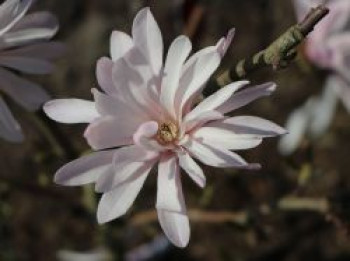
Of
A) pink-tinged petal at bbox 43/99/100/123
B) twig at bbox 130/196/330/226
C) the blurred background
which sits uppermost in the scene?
pink-tinged petal at bbox 43/99/100/123

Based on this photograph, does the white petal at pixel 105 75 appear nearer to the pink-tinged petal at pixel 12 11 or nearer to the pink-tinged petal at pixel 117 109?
the pink-tinged petal at pixel 117 109

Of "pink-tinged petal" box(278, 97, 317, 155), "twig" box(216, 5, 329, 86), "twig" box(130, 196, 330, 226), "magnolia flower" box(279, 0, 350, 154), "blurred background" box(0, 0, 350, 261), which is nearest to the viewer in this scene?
"twig" box(216, 5, 329, 86)

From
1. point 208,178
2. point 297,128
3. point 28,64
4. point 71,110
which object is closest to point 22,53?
point 28,64

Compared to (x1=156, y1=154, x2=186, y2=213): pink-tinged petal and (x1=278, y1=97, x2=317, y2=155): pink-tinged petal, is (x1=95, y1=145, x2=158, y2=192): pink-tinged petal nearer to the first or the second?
(x1=156, y1=154, x2=186, y2=213): pink-tinged petal

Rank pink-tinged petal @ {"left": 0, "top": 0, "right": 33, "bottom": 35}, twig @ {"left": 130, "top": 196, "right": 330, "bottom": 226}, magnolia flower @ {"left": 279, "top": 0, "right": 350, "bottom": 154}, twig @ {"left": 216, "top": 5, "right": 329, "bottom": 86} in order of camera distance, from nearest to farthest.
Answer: twig @ {"left": 216, "top": 5, "right": 329, "bottom": 86}
pink-tinged petal @ {"left": 0, "top": 0, "right": 33, "bottom": 35}
twig @ {"left": 130, "top": 196, "right": 330, "bottom": 226}
magnolia flower @ {"left": 279, "top": 0, "right": 350, "bottom": 154}

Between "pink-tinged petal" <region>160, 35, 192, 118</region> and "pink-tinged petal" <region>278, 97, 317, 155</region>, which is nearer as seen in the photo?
"pink-tinged petal" <region>160, 35, 192, 118</region>

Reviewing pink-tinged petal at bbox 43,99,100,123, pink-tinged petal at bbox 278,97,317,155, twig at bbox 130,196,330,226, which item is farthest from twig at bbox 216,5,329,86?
pink-tinged petal at bbox 278,97,317,155

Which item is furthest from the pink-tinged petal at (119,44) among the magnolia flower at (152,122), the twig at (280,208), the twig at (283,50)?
the twig at (280,208)

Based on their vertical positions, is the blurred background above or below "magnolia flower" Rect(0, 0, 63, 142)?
below
